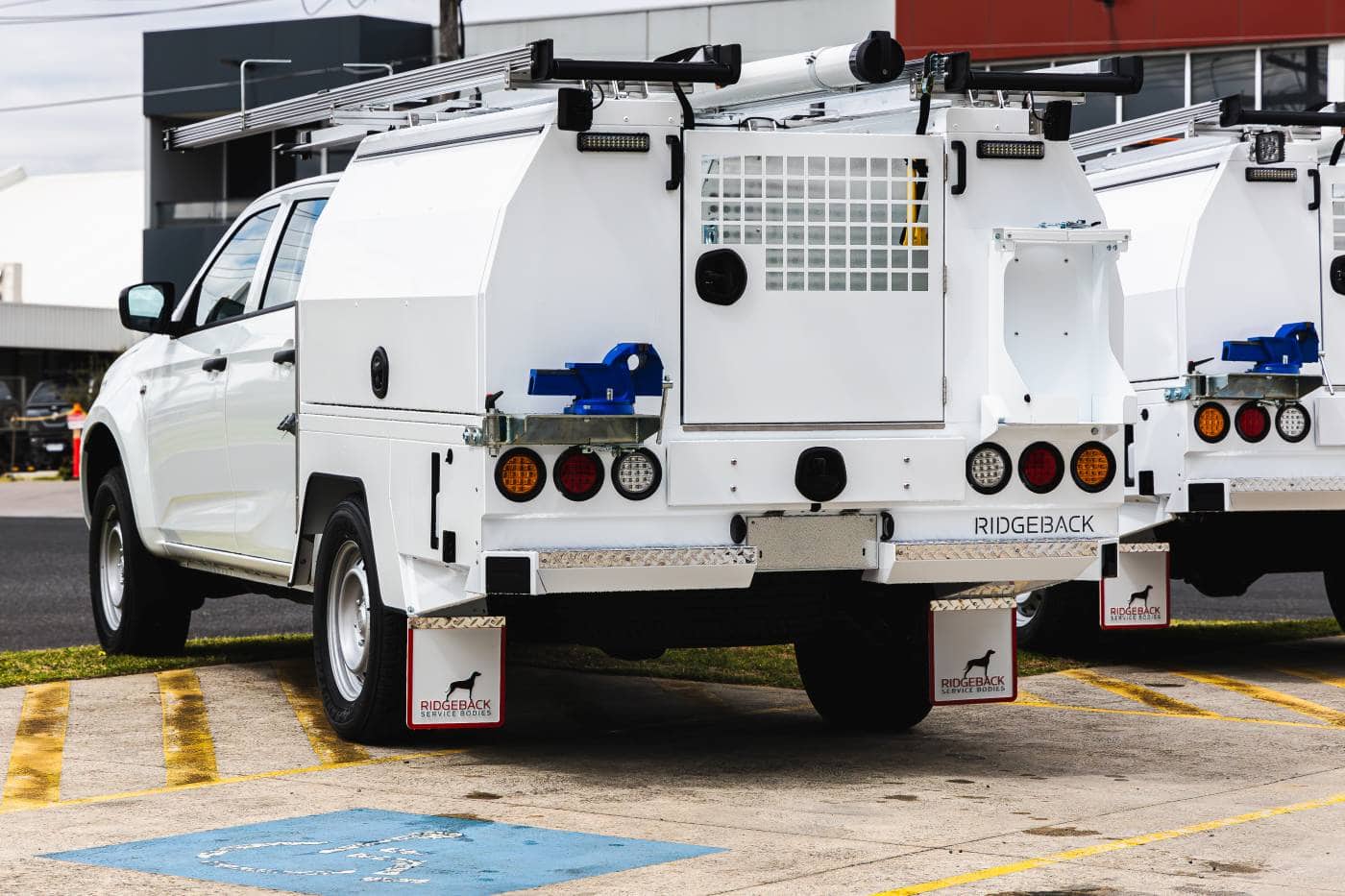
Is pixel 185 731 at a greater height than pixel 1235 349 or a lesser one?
lesser

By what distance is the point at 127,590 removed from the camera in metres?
10.8

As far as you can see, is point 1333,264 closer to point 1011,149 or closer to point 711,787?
point 1011,149

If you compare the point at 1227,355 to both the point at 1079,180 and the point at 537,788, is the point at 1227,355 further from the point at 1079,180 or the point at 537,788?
the point at 537,788

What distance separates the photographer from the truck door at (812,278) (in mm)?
7457

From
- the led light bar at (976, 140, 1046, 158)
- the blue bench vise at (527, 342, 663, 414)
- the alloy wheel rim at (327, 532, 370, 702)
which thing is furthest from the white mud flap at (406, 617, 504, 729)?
the led light bar at (976, 140, 1046, 158)

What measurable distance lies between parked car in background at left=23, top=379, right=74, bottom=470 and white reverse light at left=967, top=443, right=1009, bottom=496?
98.6 feet

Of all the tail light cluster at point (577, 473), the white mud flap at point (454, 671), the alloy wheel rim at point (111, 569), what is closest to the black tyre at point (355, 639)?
the white mud flap at point (454, 671)

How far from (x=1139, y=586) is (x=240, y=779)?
4.71 meters

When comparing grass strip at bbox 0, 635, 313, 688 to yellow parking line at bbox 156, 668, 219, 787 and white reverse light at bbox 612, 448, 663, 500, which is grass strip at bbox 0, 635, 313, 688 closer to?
yellow parking line at bbox 156, 668, 219, 787

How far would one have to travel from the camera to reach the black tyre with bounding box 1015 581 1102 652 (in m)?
11.3

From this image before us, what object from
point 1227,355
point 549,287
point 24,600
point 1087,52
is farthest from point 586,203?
point 1087,52

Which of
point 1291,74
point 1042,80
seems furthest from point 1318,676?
point 1291,74

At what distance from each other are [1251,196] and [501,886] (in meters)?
6.23

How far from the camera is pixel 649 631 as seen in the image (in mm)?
7727
